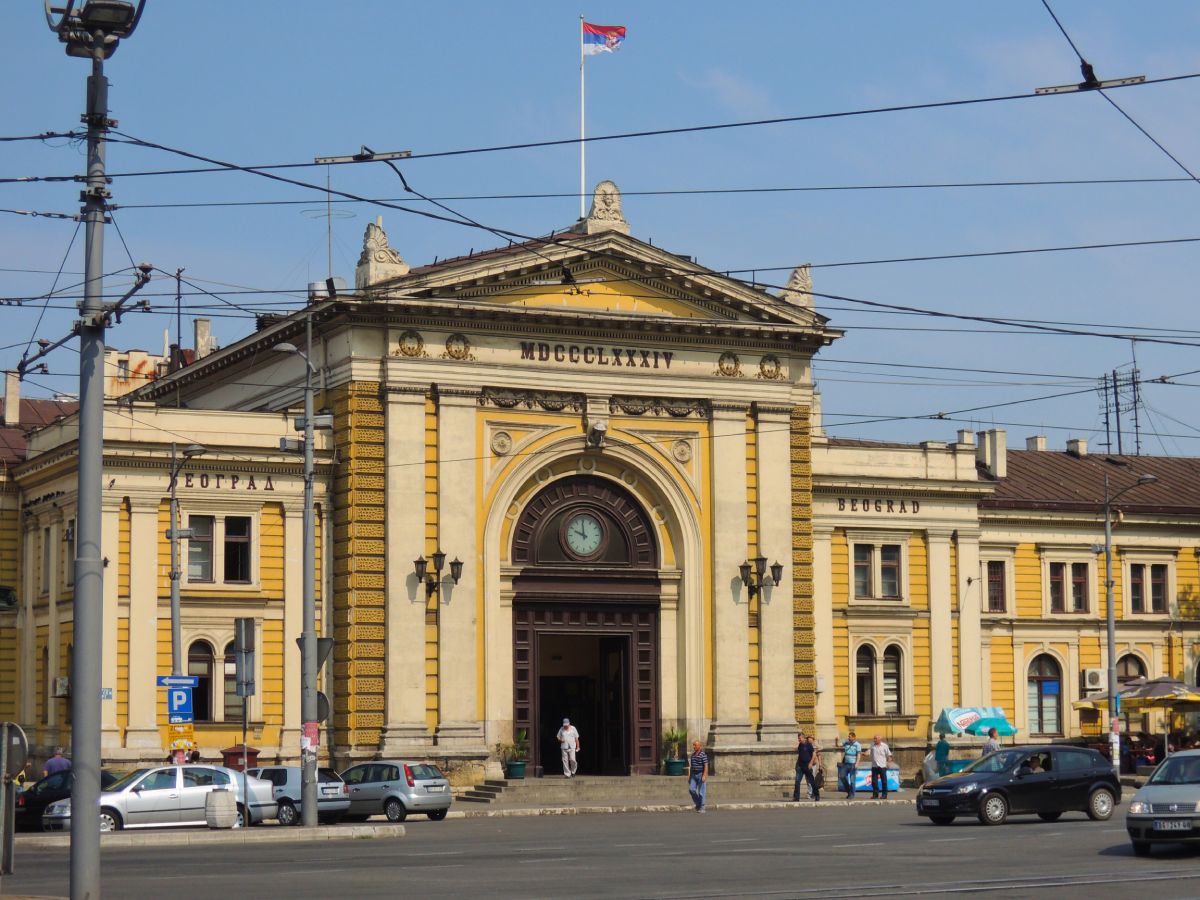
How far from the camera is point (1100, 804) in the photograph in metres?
36.5

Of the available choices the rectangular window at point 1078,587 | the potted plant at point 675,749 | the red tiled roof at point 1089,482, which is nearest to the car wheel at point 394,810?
the potted plant at point 675,749

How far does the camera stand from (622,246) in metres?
51.2

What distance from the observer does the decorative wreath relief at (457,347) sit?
49844mm

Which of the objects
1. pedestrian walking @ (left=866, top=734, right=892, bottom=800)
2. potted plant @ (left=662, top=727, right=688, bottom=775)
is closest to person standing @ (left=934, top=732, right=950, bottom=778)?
pedestrian walking @ (left=866, top=734, right=892, bottom=800)

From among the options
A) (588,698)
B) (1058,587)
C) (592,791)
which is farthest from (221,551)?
(1058,587)

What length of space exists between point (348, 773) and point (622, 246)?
15.9 m

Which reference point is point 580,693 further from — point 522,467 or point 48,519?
point 48,519

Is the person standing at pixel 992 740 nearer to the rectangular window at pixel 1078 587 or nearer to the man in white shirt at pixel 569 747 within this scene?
the rectangular window at pixel 1078 587

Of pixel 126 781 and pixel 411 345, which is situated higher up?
pixel 411 345

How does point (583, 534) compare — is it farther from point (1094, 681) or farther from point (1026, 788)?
point (1094, 681)

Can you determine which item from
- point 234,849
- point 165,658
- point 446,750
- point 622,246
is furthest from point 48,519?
point 234,849

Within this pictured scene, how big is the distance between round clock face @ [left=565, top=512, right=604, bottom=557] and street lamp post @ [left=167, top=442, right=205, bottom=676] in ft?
33.5

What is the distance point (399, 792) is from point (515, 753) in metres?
7.75

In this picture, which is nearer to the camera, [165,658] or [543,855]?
[543,855]
